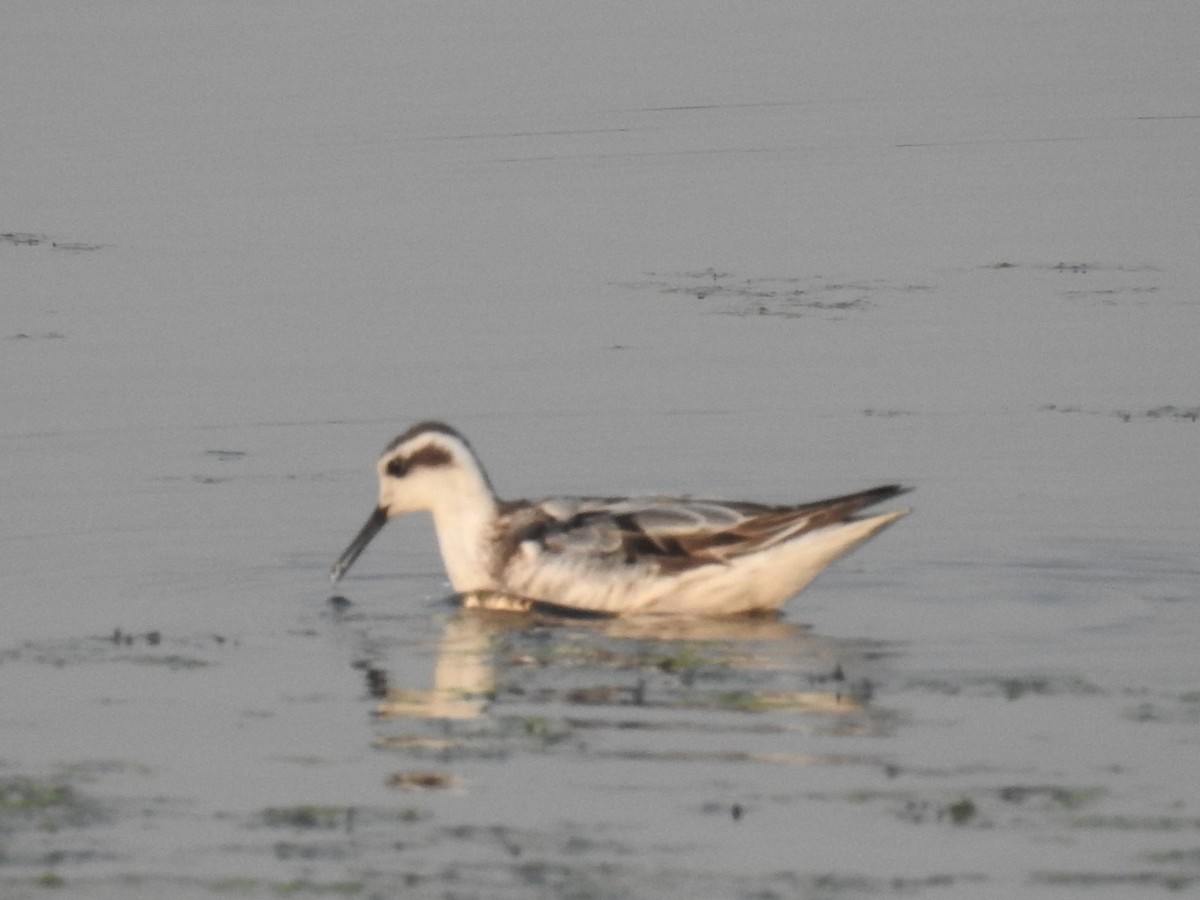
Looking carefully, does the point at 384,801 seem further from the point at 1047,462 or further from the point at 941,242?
the point at 941,242

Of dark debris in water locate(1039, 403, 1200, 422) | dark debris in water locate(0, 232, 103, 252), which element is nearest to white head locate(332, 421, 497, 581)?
dark debris in water locate(1039, 403, 1200, 422)

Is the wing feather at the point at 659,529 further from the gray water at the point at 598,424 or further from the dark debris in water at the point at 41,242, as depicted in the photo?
Answer: the dark debris in water at the point at 41,242

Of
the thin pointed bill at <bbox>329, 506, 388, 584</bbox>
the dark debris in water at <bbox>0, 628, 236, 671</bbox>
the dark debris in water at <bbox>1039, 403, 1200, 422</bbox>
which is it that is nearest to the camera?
the dark debris in water at <bbox>0, 628, 236, 671</bbox>

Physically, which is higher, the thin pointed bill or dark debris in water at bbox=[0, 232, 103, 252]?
dark debris in water at bbox=[0, 232, 103, 252]

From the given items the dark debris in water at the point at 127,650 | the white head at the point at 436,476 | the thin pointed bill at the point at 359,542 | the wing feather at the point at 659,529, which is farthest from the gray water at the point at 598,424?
the wing feather at the point at 659,529

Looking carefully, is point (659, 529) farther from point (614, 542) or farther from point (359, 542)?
point (359, 542)

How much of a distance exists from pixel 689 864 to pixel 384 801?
1.51m

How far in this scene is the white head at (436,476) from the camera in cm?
1619

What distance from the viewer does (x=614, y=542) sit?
1576 cm

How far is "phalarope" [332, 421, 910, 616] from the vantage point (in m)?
15.4

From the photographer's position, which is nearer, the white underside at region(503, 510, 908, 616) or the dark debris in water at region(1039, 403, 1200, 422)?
the white underside at region(503, 510, 908, 616)

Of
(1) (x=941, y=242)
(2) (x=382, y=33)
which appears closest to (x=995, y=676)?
(1) (x=941, y=242)

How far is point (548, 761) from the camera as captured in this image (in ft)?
38.7

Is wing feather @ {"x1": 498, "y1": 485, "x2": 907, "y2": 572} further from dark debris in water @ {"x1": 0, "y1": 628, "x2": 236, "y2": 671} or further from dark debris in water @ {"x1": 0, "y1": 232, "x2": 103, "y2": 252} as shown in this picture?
dark debris in water @ {"x1": 0, "y1": 232, "x2": 103, "y2": 252}
